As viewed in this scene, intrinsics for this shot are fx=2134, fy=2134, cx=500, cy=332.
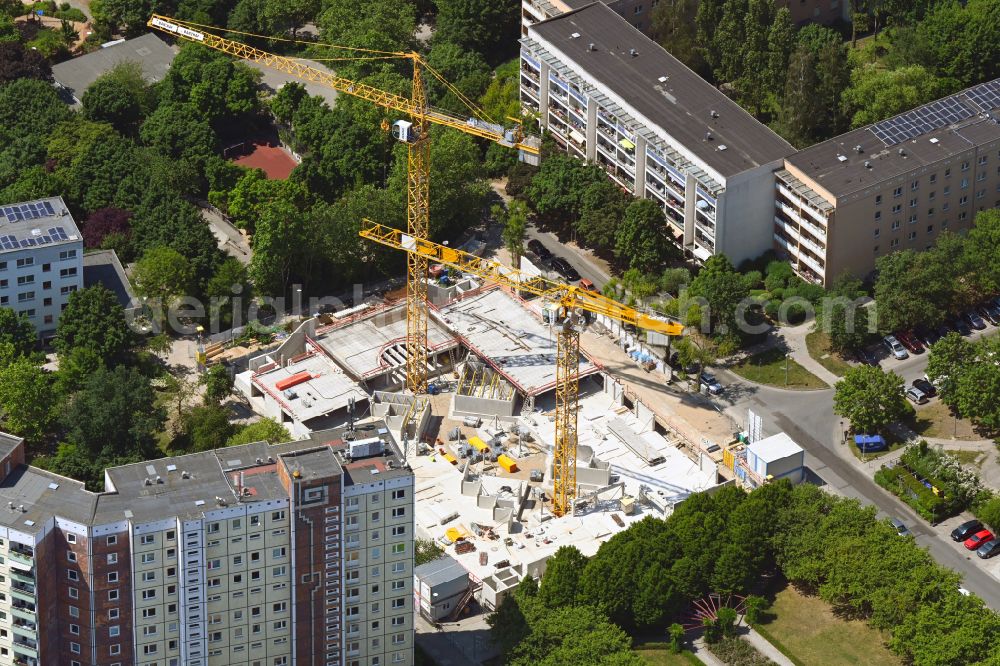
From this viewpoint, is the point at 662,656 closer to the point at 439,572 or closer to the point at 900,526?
the point at 439,572

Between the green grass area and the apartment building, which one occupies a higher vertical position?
the apartment building

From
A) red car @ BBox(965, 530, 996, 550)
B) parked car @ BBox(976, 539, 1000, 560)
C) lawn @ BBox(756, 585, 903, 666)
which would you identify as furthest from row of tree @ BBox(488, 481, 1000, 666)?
parked car @ BBox(976, 539, 1000, 560)

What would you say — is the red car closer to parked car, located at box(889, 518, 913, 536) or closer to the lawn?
parked car, located at box(889, 518, 913, 536)

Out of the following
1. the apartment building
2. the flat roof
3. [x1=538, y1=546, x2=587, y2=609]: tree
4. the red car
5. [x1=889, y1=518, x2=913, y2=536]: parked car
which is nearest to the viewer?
the apartment building

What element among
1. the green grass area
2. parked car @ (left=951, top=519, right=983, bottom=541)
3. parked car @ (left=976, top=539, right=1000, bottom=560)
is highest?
parked car @ (left=951, top=519, right=983, bottom=541)

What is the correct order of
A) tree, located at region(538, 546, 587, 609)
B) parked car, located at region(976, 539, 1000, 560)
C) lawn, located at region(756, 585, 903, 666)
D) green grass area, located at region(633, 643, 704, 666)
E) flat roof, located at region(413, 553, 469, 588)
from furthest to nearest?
parked car, located at region(976, 539, 1000, 560), flat roof, located at region(413, 553, 469, 588), tree, located at region(538, 546, 587, 609), lawn, located at region(756, 585, 903, 666), green grass area, located at region(633, 643, 704, 666)

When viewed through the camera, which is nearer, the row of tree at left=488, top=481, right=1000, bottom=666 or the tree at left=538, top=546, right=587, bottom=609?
the row of tree at left=488, top=481, right=1000, bottom=666
